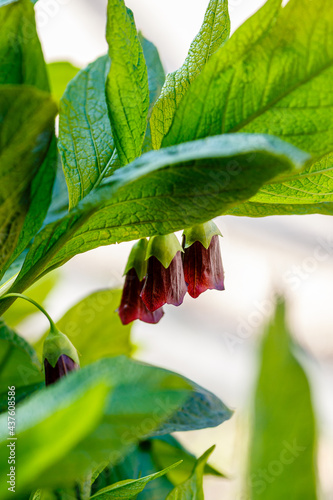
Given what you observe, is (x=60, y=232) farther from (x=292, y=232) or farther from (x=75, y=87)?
(x=292, y=232)

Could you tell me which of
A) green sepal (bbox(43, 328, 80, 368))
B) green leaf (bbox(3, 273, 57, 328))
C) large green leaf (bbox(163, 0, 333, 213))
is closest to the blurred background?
green leaf (bbox(3, 273, 57, 328))

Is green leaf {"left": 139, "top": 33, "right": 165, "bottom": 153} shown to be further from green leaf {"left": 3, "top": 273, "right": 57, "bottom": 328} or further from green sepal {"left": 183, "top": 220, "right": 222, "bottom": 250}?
green leaf {"left": 3, "top": 273, "right": 57, "bottom": 328}

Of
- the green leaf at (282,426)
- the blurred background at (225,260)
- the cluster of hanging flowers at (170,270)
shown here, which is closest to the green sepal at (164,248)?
the cluster of hanging flowers at (170,270)

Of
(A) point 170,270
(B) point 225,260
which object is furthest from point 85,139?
(B) point 225,260

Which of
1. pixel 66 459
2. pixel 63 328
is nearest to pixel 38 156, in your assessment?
pixel 66 459

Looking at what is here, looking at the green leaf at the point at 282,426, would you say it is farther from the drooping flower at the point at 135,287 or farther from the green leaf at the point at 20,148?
the drooping flower at the point at 135,287

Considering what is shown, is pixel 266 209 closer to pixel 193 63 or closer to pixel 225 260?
pixel 193 63
